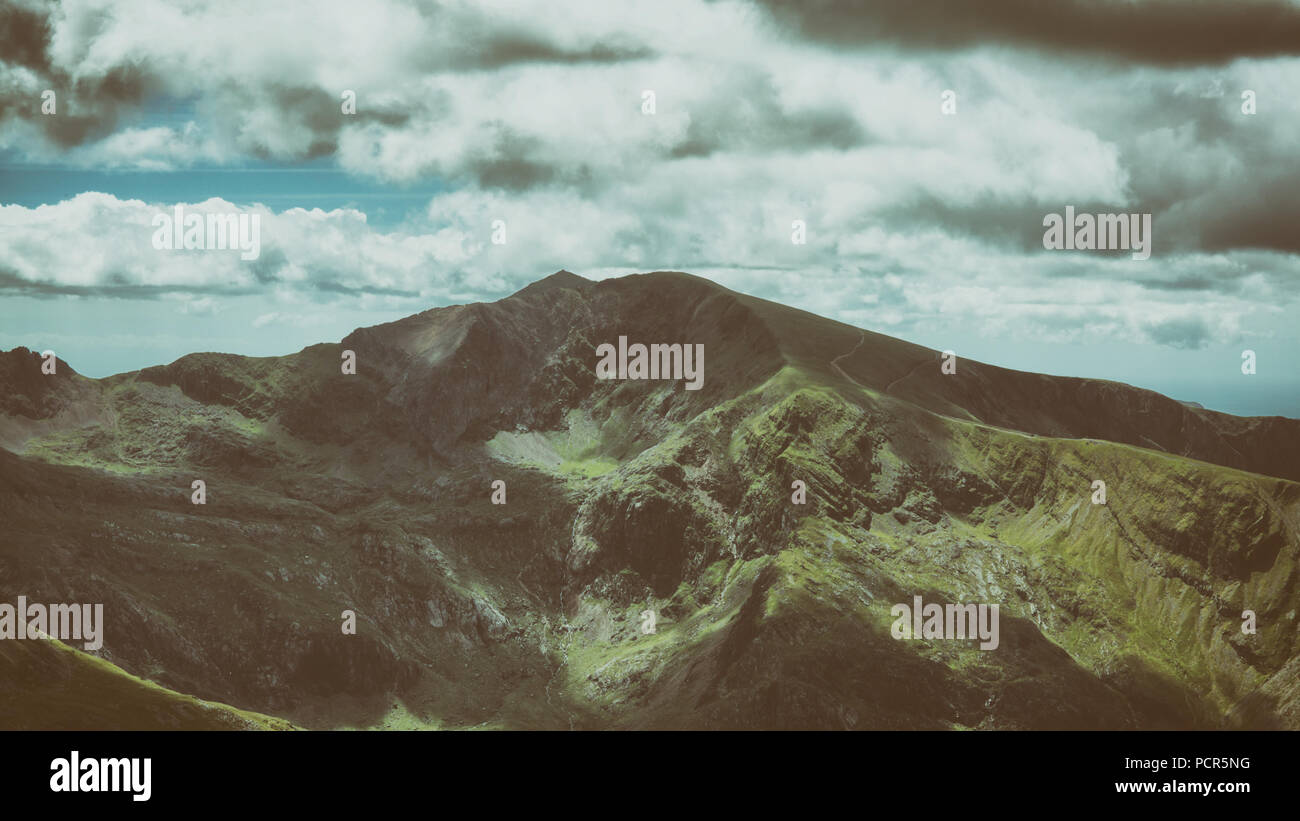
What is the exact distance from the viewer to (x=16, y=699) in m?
178
